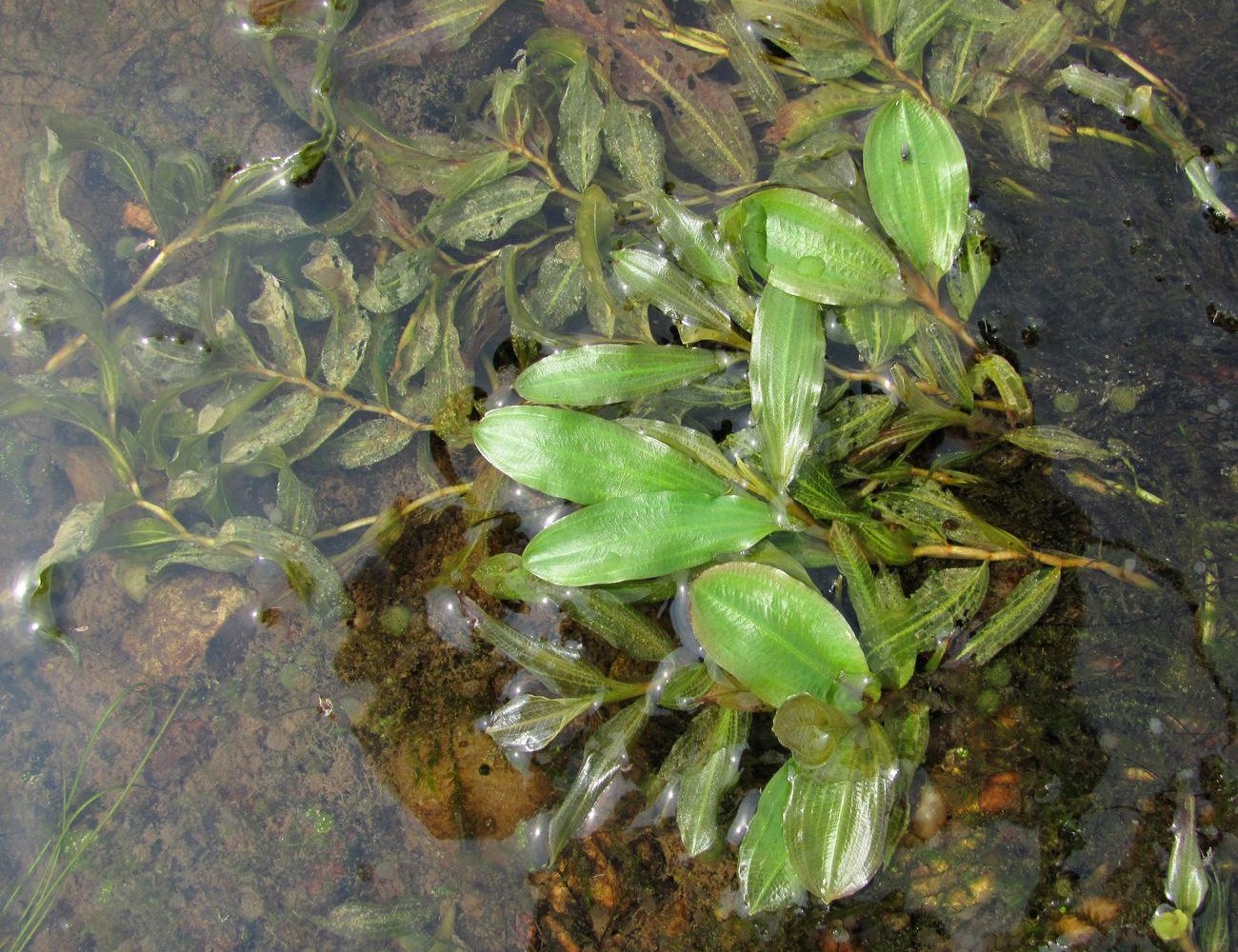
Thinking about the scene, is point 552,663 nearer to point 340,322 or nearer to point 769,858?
point 769,858

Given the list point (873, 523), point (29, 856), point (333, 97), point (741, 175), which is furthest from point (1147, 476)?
point (29, 856)

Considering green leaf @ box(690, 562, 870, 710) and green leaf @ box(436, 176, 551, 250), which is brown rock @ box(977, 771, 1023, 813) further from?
green leaf @ box(436, 176, 551, 250)

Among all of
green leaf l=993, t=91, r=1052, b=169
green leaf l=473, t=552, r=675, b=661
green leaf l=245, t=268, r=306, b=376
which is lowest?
green leaf l=473, t=552, r=675, b=661

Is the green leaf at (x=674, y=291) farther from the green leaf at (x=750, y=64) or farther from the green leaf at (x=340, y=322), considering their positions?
the green leaf at (x=340, y=322)

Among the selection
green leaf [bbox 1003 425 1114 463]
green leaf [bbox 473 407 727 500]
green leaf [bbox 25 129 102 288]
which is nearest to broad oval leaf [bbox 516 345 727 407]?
green leaf [bbox 473 407 727 500]

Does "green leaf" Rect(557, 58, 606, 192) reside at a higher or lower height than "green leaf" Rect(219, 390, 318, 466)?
higher

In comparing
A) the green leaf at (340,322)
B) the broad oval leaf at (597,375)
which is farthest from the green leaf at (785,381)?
the green leaf at (340,322)

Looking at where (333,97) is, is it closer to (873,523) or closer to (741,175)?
(741,175)
